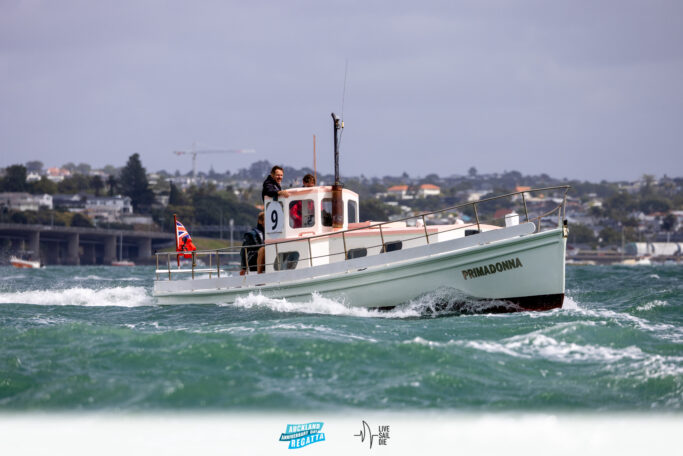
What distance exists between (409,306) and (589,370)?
17.9ft

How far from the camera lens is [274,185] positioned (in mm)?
16891

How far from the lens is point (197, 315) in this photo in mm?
15359

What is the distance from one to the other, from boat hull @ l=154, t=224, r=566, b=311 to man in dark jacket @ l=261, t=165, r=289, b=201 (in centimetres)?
195

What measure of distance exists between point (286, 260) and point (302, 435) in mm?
9108

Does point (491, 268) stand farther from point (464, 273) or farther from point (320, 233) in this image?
point (320, 233)

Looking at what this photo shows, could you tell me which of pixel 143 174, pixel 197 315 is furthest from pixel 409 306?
pixel 143 174

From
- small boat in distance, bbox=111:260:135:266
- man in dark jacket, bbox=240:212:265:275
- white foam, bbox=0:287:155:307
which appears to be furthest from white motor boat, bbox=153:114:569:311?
small boat in distance, bbox=111:260:135:266

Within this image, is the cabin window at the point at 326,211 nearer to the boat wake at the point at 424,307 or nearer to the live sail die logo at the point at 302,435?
the boat wake at the point at 424,307

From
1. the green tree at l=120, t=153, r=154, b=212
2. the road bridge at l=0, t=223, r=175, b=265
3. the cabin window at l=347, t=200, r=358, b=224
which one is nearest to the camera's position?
the cabin window at l=347, t=200, r=358, b=224

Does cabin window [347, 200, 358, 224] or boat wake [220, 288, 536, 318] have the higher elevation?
cabin window [347, 200, 358, 224]

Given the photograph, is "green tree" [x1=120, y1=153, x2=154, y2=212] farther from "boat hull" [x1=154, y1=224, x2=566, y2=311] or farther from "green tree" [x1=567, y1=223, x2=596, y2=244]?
"boat hull" [x1=154, y1=224, x2=566, y2=311]

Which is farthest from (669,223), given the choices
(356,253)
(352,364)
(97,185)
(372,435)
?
(372,435)

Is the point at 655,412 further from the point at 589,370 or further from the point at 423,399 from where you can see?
the point at 423,399

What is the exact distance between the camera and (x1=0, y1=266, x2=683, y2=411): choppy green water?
27.8 ft
